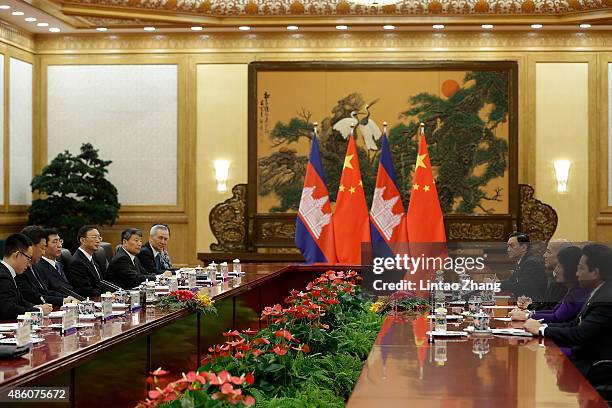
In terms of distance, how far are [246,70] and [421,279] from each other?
15.9 ft

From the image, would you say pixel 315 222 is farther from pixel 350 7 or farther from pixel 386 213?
pixel 350 7

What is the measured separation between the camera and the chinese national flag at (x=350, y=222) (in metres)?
11.0

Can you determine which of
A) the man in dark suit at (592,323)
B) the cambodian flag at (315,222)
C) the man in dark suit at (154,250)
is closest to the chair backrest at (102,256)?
the man in dark suit at (154,250)

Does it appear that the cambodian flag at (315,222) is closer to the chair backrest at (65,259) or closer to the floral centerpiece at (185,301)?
the chair backrest at (65,259)

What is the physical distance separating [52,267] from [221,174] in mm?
5391

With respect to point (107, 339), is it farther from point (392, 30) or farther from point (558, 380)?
point (392, 30)

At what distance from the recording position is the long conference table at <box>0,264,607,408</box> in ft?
11.5

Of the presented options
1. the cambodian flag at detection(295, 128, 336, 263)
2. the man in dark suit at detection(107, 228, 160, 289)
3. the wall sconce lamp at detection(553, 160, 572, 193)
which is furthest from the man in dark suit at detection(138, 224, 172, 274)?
the wall sconce lamp at detection(553, 160, 572, 193)

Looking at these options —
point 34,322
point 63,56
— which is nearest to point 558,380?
point 34,322

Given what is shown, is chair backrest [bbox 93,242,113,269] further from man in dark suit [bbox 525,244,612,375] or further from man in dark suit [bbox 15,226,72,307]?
man in dark suit [bbox 525,244,612,375]

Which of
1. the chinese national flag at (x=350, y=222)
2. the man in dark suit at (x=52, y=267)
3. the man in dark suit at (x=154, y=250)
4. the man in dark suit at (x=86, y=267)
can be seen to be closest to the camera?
the man in dark suit at (x=52, y=267)

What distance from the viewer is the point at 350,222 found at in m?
11.1

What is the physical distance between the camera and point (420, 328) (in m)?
5.86

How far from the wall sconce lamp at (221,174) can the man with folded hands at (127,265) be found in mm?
4103
